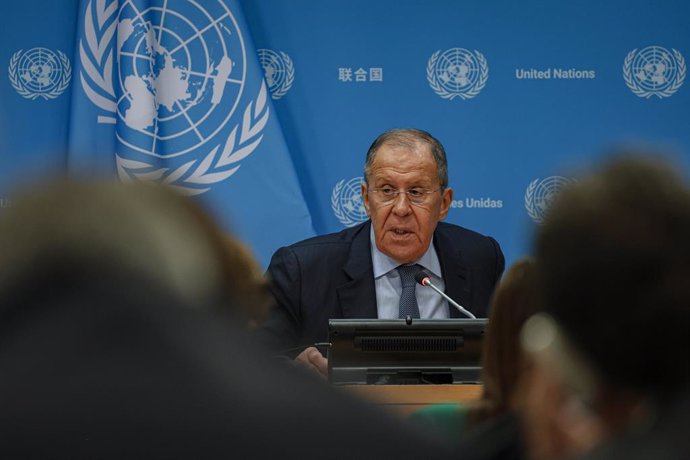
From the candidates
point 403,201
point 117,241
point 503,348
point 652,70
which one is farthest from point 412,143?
point 117,241

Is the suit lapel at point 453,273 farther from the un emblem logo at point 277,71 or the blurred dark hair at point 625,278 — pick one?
the blurred dark hair at point 625,278

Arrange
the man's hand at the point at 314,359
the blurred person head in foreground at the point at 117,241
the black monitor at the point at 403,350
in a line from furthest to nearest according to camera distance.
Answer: the man's hand at the point at 314,359 → the black monitor at the point at 403,350 → the blurred person head in foreground at the point at 117,241

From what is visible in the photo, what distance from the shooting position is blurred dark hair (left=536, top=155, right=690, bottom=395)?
32.0 inches

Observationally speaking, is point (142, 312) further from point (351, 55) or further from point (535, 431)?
point (351, 55)

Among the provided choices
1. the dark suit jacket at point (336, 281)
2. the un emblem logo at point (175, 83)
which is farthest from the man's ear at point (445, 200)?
the un emblem logo at point (175, 83)

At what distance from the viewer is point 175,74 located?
4.36 meters

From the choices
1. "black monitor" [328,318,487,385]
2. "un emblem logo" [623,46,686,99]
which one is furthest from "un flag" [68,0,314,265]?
"black monitor" [328,318,487,385]

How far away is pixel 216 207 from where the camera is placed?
779mm

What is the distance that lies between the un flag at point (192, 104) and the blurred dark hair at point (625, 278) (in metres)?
3.48

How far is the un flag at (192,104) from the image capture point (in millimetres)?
4270

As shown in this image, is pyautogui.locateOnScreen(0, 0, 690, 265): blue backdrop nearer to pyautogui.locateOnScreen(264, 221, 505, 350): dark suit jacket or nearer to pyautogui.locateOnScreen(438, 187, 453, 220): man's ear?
pyautogui.locateOnScreen(438, 187, 453, 220): man's ear

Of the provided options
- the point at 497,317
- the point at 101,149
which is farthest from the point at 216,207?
the point at 101,149

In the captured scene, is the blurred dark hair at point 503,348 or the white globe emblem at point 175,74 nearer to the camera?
the blurred dark hair at point 503,348

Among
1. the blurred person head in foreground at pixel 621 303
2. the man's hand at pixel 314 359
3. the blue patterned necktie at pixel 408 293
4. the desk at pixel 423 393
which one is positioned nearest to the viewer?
the blurred person head in foreground at pixel 621 303
